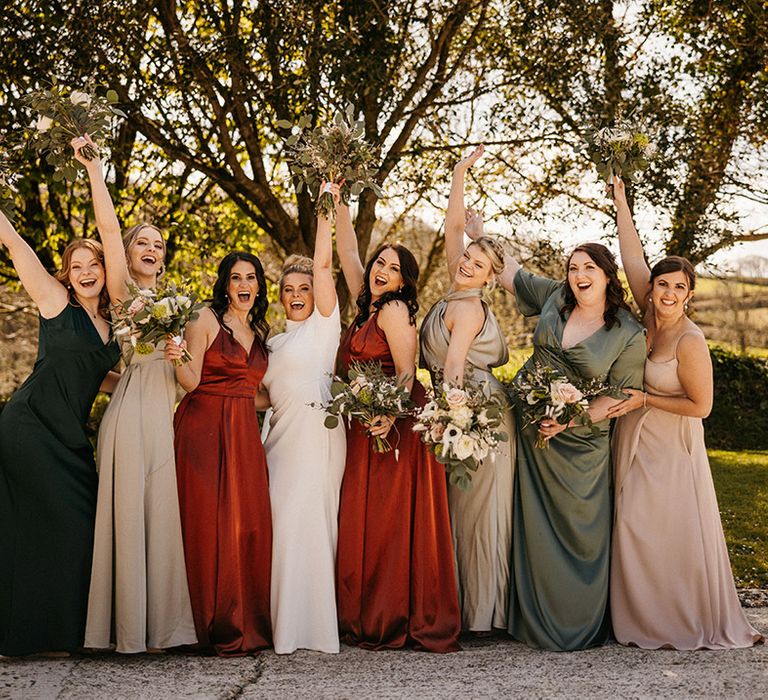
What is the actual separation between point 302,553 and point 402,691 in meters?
1.11

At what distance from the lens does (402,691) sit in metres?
4.68

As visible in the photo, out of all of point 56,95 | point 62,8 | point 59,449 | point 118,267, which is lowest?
point 59,449

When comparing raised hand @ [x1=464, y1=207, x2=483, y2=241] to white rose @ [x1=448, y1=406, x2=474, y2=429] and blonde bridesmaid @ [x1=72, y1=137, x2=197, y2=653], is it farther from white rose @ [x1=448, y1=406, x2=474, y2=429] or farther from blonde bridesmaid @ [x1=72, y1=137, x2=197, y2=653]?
blonde bridesmaid @ [x1=72, y1=137, x2=197, y2=653]

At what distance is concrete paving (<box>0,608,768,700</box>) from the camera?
4.62m

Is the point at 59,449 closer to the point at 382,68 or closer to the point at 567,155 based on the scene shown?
the point at 382,68

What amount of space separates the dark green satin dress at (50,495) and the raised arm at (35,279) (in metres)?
0.07

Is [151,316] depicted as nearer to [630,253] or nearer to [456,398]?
[456,398]

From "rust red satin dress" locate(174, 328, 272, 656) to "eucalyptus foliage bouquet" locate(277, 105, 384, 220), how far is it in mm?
1087

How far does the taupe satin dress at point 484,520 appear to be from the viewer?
18.6 feet

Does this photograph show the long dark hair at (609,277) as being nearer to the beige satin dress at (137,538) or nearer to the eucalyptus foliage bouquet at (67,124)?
the beige satin dress at (137,538)

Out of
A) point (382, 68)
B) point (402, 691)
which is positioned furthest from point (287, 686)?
point (382, 68)

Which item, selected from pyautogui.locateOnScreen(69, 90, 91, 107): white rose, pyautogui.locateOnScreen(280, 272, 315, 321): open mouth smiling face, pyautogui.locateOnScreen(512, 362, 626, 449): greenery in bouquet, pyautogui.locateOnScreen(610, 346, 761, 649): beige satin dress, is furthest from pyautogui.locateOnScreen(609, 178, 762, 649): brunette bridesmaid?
pyautogui.locateOnScreen(69, 90, 91, 107): white rose

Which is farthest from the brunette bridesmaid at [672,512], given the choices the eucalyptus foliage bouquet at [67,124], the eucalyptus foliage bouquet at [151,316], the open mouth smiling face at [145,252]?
the eucalyptus foliage bouquet at [67,124]

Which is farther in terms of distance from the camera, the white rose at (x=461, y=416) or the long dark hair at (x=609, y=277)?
the long dark hair at (x=609, y=277)
